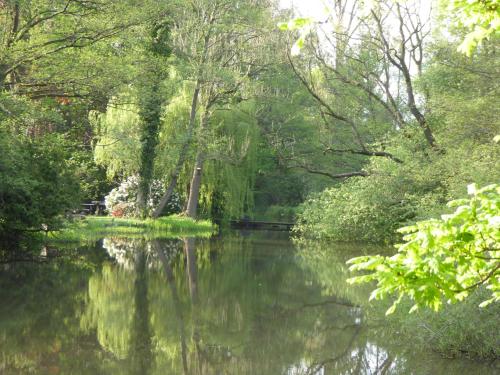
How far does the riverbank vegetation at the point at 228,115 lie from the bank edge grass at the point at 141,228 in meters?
0.10

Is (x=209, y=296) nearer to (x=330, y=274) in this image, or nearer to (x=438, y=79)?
(x=330, y=274)

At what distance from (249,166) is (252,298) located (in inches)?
726

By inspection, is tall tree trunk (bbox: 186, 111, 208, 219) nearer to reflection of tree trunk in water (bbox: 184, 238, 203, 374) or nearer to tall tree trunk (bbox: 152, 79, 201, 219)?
tall tree trunk (bbox: 152, 79, 201, 219)

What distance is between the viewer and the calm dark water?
7.59 metres

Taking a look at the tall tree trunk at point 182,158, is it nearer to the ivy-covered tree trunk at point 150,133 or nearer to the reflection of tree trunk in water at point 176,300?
the ivy-covered tree trunk at point 150,133

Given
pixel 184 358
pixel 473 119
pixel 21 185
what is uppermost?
pixel 473 119

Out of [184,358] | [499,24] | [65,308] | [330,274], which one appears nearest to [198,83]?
[330,274]

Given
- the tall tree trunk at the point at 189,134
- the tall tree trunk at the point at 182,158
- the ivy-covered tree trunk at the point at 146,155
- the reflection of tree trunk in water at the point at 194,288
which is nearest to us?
the reflection of tree trunk in water at the point at 194,288

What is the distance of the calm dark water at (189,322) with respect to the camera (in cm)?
759

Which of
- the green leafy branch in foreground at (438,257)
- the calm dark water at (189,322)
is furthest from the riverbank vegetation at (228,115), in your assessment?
the calm dark water at (189,322)

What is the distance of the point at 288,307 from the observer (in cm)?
1169

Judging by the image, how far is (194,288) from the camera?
13.2 meters

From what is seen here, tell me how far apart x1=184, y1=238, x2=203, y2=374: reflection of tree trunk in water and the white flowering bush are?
4.97 metres

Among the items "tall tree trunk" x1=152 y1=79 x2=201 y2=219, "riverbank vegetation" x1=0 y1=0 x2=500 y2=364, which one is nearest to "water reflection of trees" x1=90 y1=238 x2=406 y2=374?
"riverbank vegetation" x1=0 y1=0 x2=500 y2=364
